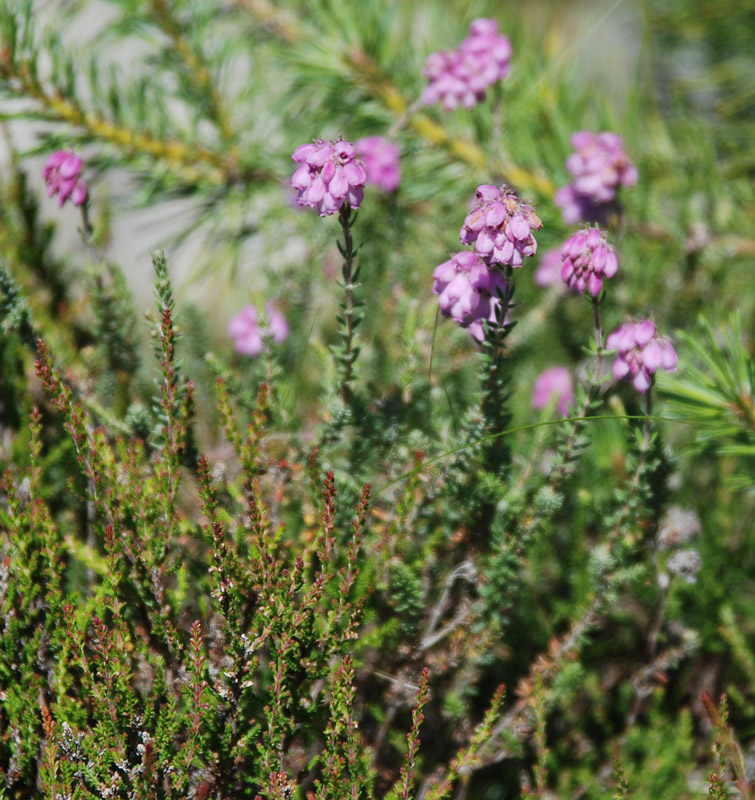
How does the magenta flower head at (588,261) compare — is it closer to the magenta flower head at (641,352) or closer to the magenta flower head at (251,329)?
the magenta flower head at (641,352)

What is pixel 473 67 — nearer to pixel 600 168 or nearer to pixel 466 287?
pixel 600 168

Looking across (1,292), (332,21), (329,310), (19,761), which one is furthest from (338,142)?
(329,310)

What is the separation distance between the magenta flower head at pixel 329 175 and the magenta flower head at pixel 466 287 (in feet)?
0.51

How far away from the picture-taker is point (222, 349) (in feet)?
7.06

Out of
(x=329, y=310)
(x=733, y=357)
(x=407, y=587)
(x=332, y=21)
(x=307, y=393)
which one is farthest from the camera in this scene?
(x=329, y=310)

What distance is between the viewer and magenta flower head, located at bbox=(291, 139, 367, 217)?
958mm

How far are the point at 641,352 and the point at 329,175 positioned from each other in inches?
18.8

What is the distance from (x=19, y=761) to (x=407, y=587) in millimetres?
547

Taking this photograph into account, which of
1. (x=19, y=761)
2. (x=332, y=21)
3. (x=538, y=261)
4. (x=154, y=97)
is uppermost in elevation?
(x=332, y=21)

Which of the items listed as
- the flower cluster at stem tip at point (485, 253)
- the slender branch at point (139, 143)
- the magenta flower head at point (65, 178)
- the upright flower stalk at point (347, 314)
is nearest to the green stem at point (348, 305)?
the upright flower stalk at point (347, 314)

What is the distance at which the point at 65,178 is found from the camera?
3.98 ft

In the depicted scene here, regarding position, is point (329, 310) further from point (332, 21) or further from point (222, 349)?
point (332, 21)

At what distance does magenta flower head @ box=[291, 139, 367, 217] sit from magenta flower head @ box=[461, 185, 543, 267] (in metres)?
0.16

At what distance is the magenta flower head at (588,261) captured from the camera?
3.21 ft
